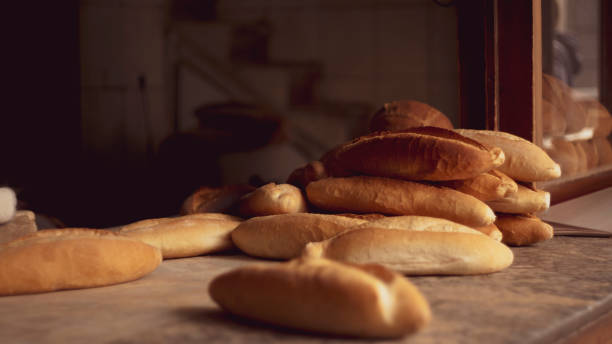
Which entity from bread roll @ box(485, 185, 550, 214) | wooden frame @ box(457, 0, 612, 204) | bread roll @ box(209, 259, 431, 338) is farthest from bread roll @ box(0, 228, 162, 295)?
wooden frame @ box(457, 0, 612, 204)

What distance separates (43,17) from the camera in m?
3.70

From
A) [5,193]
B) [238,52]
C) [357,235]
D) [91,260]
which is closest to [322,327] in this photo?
[357,235]

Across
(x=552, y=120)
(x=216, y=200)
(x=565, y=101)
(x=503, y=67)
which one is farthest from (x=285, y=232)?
(x=565, y=101)

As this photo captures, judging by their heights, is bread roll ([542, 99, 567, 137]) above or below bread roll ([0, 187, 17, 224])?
above

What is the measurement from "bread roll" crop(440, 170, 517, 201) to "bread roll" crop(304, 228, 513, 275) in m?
0.20

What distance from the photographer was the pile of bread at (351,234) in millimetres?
749

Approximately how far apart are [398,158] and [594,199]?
97 centimetres

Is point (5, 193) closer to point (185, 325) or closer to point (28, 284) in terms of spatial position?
point (28, 284)

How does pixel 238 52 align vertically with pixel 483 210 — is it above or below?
above

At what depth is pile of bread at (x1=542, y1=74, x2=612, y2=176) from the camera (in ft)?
6.40

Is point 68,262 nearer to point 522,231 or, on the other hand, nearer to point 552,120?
point 522,231

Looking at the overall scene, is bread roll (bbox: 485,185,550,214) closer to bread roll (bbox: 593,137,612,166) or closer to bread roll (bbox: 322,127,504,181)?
bread roll (bbox: 322,127,504,181)

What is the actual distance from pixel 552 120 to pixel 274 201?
1.05m

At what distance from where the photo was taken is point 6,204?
1188 millimetres
